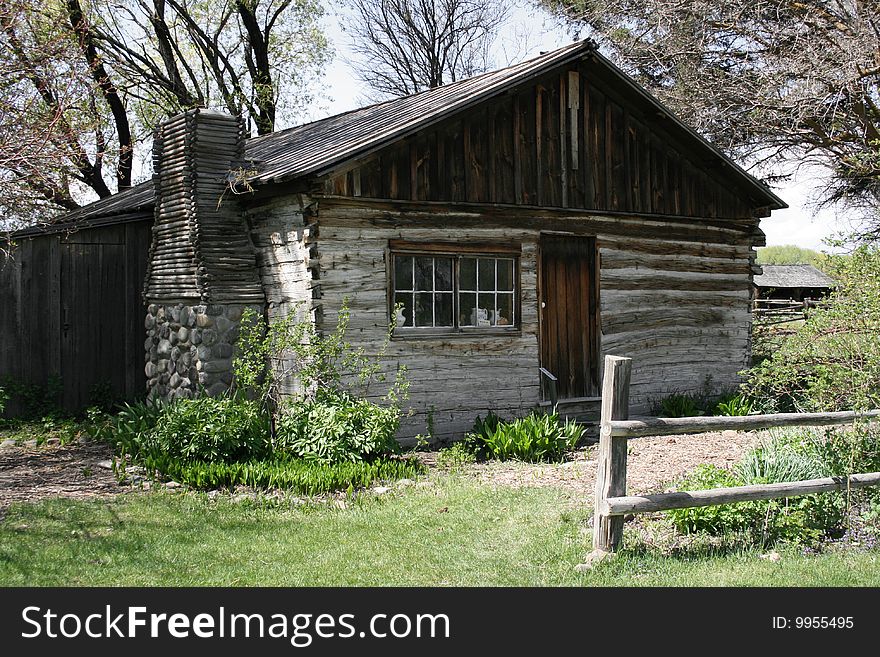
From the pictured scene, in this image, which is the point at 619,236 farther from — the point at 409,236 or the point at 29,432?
the point at 29,432

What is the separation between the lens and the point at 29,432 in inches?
481

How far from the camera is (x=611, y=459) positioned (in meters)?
6.27

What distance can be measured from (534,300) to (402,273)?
6.82ft

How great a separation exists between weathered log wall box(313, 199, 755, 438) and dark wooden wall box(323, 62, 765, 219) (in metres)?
0.25

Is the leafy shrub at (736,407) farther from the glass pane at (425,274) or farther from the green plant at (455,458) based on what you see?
the glass pane at (425,274)

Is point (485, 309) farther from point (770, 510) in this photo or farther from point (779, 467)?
point (770, 510)

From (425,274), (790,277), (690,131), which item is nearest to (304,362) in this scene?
(425,274)

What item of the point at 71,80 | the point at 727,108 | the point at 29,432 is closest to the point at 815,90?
the point at 727,108

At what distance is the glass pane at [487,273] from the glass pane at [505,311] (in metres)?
0.22

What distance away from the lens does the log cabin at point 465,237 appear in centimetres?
1064

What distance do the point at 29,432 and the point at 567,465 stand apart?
7507 millimetres

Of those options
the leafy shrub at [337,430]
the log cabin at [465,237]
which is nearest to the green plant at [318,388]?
the leafy shrub at [337,430]

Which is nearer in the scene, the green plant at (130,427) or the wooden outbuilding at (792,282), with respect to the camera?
the green plant at (130,427)

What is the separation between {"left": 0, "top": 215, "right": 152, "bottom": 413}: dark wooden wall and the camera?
1325cm
